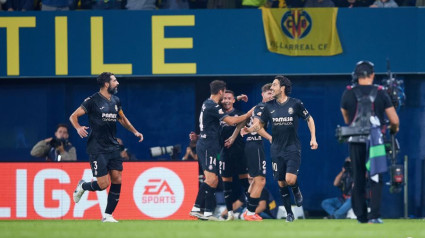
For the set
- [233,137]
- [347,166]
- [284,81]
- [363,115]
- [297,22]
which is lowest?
[347,166]

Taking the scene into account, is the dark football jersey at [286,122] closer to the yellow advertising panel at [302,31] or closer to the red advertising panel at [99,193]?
the red advertising panel at [99,193]

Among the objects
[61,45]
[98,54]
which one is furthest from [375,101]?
[61,45]

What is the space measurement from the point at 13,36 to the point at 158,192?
513cm

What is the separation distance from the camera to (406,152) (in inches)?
809

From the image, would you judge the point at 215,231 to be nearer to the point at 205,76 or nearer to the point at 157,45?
the point at 157,45

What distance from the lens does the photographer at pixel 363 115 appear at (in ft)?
39.9

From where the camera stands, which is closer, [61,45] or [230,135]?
[230,135]

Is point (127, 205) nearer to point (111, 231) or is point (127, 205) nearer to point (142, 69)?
point (142, 69)

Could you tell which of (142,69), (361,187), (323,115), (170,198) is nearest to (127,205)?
(170,198)

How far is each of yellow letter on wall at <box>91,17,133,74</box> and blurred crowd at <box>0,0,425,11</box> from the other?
49 cm

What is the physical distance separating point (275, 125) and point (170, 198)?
12.4ft

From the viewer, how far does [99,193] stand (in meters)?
17.9

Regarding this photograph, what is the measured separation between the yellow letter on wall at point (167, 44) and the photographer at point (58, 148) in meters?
2.51

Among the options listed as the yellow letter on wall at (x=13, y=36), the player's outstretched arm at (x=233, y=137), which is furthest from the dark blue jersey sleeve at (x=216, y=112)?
the yellow letter on wall at (x=13, y=36)
